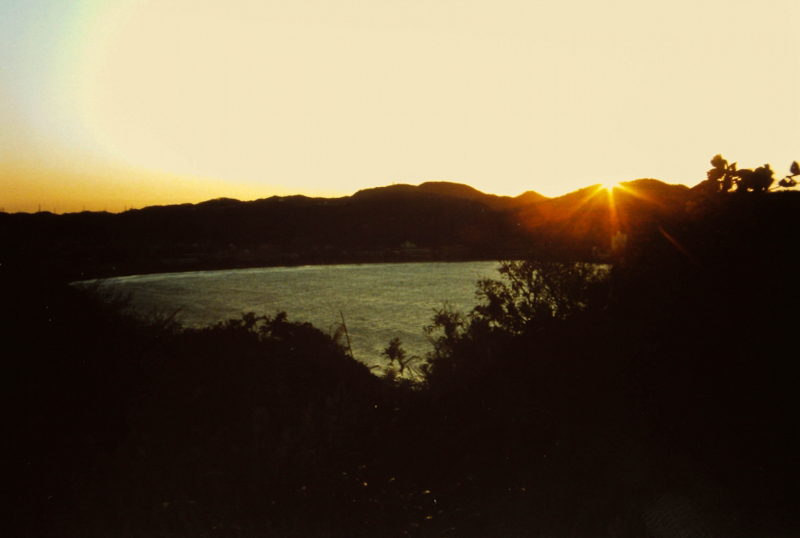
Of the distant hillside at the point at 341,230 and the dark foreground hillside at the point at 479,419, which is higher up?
the distant hillside at the point at 341,230

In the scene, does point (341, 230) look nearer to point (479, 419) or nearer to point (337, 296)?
point (337, 296)

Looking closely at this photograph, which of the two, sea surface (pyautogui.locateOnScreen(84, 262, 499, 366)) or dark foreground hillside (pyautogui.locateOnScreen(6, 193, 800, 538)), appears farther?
sea surface (pyautogui.locateOnScreen(84, 262, 499, 366))

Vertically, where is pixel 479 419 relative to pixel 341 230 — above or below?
below

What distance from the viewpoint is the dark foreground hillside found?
4.67m

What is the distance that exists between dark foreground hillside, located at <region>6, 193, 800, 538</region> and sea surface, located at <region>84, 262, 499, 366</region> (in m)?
1.68

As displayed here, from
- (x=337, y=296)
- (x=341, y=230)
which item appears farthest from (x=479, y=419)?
(x=341, y=230)

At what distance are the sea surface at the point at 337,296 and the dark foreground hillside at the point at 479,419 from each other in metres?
1.68

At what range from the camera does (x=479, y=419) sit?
6512 mm

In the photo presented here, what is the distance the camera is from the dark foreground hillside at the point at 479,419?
15.3 ft

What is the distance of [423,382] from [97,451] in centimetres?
372

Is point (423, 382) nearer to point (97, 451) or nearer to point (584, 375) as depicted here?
point (584, 375)

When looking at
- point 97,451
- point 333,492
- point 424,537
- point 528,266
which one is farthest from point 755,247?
point 97,451

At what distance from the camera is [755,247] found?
4910 mm

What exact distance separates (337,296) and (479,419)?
5.84 m
